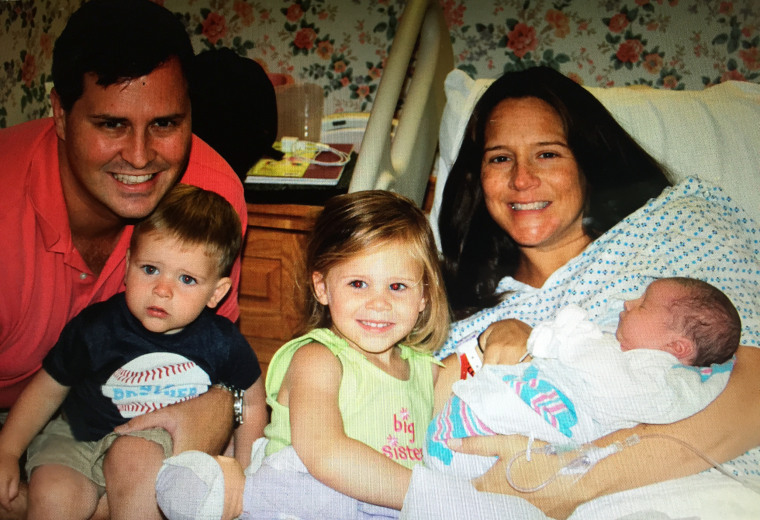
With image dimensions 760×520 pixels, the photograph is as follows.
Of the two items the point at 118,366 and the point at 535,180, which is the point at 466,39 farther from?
the point at 118,366

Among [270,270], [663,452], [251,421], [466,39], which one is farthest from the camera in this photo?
[466,39]

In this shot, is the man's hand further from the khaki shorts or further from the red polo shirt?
the red polo shirt

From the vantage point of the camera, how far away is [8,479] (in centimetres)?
93

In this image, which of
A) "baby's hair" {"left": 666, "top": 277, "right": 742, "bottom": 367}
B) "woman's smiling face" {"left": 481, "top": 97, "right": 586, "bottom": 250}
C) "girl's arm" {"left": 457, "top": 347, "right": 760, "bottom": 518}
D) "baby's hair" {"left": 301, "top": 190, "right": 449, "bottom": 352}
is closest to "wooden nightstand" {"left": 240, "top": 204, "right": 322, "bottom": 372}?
"baby's hair" {"left": 301, "top": 190, "right": 449, "bottom": 352}

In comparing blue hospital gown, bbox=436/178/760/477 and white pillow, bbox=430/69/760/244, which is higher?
white pillow, bbox=430/69/760/244

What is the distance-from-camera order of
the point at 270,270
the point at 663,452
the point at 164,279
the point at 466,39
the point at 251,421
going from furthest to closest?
1. the point at 466,39
2. the point at 270,270
3. the point at 251,421
4. the point at 164,279
5. the point at 663,452

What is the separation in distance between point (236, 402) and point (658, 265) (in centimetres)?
71

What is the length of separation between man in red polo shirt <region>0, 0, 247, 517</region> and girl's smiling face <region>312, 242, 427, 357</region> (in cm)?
25

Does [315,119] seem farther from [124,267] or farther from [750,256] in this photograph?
[750,256]

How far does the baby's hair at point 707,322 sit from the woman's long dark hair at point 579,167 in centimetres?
20

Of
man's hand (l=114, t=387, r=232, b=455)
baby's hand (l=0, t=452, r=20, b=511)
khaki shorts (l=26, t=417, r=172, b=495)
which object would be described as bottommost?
baby's hand (l=0, t=452, r=20, b=511)

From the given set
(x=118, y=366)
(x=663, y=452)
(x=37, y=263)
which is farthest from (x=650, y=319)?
(x=37, y=263)

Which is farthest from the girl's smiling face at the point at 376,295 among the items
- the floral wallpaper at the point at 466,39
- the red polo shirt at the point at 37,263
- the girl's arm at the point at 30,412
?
the floral wallpaper at the point at 466,39

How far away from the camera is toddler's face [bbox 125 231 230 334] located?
0.92 metres
